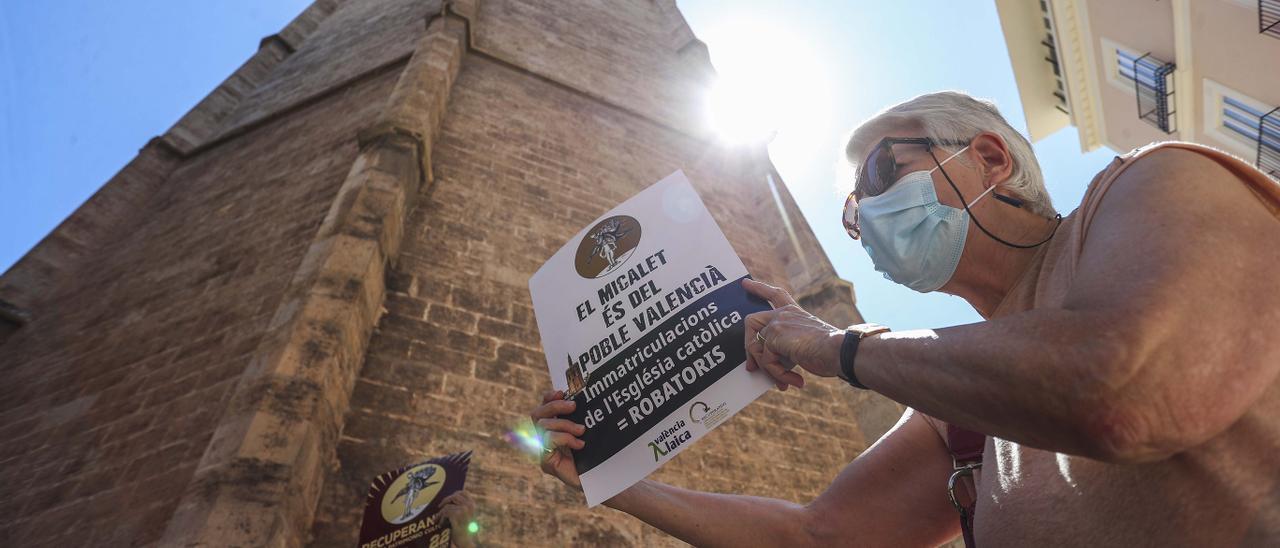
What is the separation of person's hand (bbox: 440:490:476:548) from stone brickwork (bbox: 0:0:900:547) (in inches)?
33.4

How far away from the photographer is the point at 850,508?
63.7 inches

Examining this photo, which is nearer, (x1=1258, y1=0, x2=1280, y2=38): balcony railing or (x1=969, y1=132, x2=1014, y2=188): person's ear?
(x1=969, y1=132, x2=1014, y2=188): person's ear

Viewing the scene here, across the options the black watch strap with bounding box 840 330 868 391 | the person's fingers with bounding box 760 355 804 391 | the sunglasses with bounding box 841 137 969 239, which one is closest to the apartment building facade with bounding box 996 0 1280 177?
the sunglasses with bounding box 841 137 969 239

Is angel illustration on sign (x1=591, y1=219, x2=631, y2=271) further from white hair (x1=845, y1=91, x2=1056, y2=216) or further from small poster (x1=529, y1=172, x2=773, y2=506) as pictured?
white hair (x1=845, y1=91, x2=1056, y2=216)

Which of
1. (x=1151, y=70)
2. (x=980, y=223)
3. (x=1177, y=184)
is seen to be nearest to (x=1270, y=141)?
(x=1151, y=70)

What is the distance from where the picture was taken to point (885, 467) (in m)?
1.65

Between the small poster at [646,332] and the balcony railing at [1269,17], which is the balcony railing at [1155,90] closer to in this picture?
the balcony railing at [1269,17]

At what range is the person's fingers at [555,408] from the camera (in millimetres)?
1754

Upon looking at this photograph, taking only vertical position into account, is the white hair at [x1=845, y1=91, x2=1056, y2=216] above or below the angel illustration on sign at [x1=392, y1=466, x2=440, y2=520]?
above

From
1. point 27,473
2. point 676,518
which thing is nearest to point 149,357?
point 27,473

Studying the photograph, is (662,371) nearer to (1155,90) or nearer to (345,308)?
(345,308)

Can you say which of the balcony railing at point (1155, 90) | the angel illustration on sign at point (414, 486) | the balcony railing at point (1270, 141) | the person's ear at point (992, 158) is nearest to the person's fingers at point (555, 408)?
the person's ear at point (992, 158)

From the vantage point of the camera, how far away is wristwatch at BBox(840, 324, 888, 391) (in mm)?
1088

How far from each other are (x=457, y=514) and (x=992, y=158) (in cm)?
250
